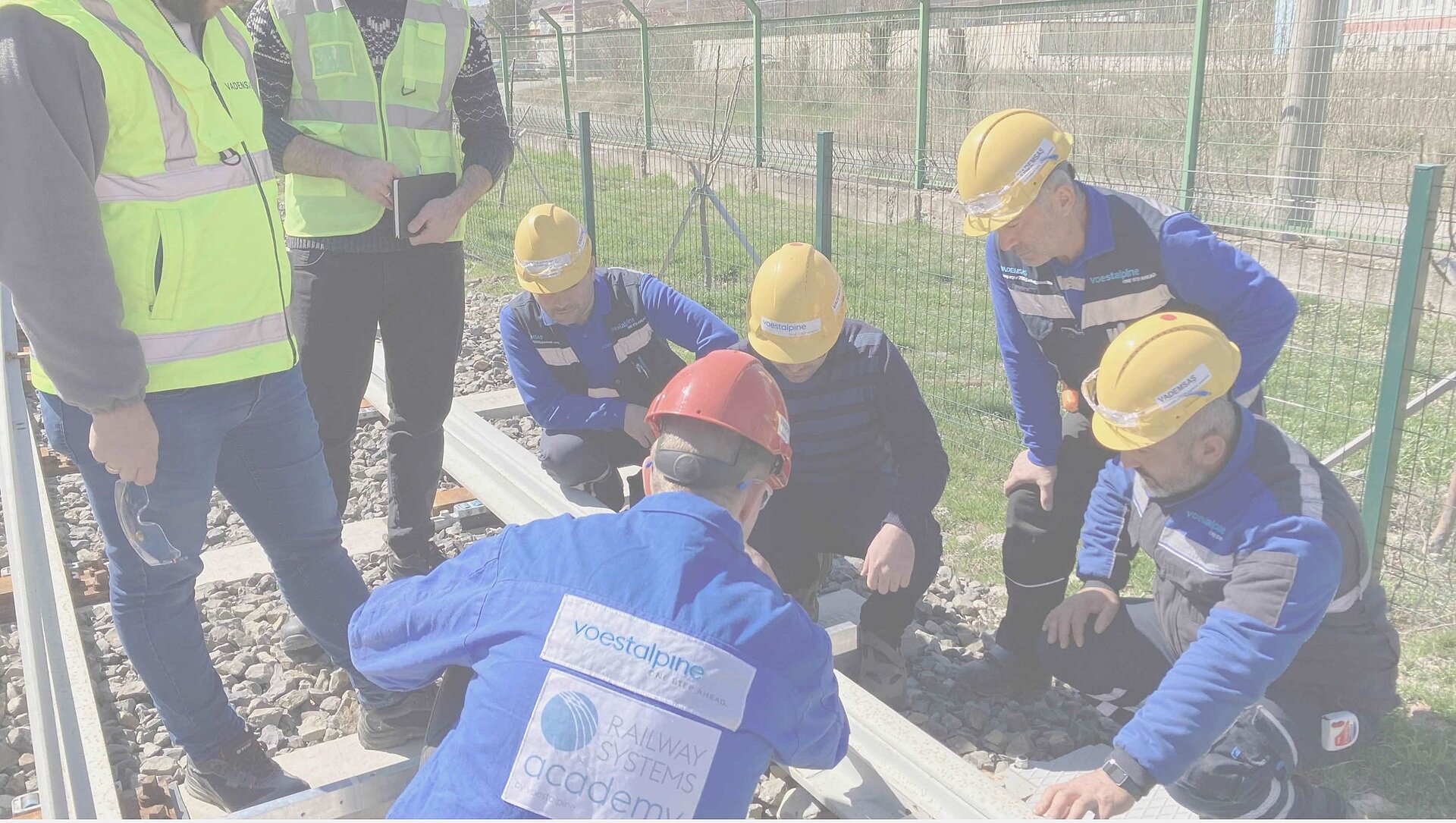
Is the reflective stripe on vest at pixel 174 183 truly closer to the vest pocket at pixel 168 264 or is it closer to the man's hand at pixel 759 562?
the vest pocket at pixel 168 264

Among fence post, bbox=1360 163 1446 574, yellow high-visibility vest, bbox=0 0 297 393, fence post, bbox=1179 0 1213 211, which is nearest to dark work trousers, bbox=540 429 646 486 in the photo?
yellow high-visibility vest, bbox=0 0 297 393

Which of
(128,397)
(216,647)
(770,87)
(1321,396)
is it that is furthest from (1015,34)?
(128,397)

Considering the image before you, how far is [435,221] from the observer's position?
143 inches

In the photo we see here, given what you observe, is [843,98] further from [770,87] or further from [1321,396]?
[1321,396]

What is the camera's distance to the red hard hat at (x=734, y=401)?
2.22 m

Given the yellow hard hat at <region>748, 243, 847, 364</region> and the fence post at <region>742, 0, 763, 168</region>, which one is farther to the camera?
the fence post at <region>742, 0, 763, 168</region>

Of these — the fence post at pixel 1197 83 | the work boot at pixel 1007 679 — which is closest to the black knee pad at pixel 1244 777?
the work boot at pixel 1007 679

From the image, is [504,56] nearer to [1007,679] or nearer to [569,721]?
[1007,679]

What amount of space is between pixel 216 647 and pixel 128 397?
197 cm

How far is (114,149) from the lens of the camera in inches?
93.3

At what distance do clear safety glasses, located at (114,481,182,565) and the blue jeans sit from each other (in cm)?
2

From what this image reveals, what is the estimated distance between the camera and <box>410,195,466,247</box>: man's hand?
360cm

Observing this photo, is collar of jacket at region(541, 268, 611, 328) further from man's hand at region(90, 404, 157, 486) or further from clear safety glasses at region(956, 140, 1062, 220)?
man's hand at region(90, 404, 157, 486)

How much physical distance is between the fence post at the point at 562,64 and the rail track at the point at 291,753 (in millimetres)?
12456
